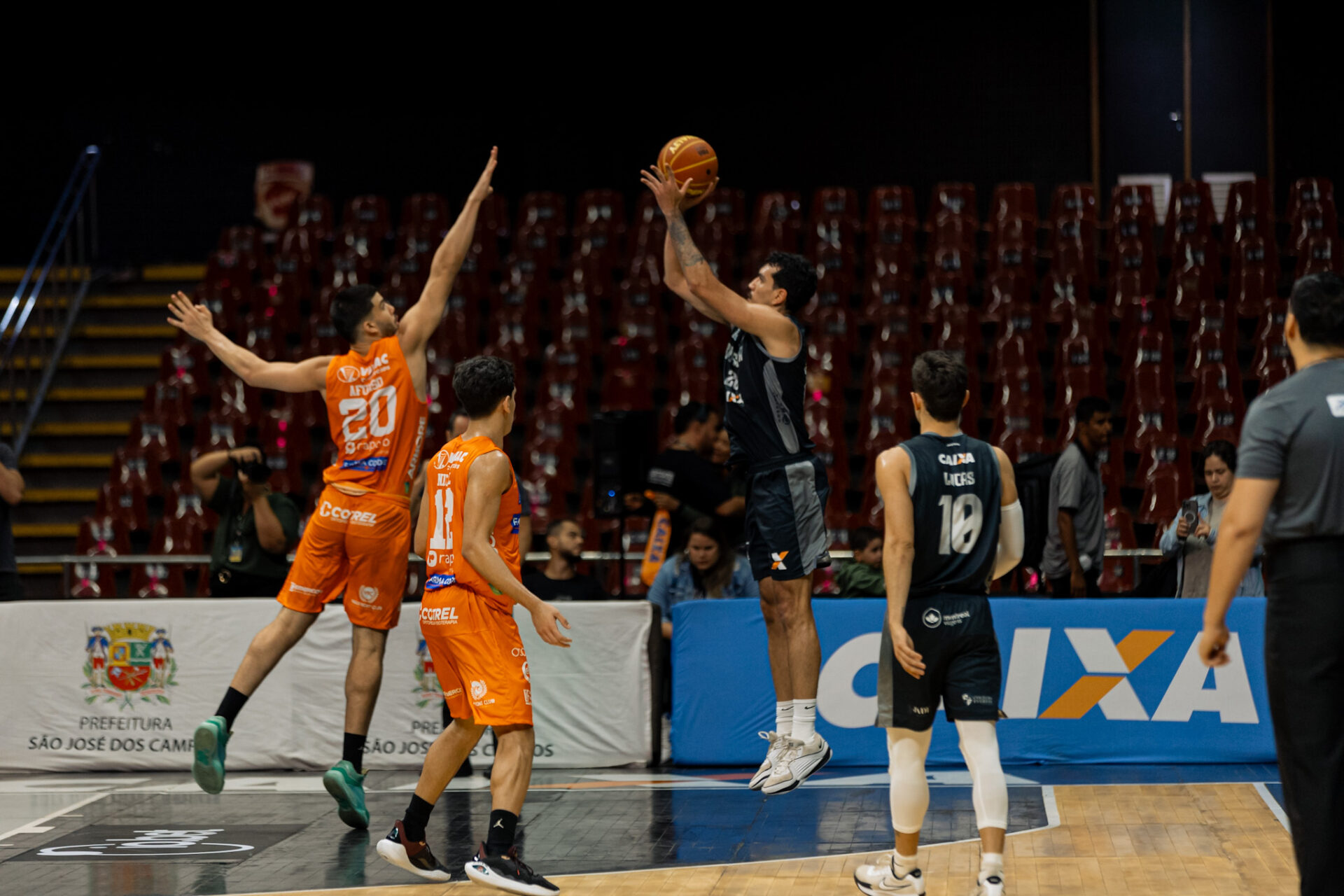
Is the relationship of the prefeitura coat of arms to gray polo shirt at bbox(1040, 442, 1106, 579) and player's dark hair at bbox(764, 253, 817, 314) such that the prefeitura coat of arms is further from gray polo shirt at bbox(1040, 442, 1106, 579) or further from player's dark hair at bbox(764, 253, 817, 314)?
gray polo shirt at bbox(1040, 442, 1106, 579)

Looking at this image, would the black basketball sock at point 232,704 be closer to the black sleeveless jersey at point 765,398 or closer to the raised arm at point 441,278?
the raised arm at point 441,278

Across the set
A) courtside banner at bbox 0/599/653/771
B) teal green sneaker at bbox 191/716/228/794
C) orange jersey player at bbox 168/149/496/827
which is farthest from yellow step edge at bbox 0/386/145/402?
teal green sneaker at bbox 191/716/228/794

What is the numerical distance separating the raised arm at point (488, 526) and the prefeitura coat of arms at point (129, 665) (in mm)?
4137

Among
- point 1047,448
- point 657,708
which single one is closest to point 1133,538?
point 1047,448

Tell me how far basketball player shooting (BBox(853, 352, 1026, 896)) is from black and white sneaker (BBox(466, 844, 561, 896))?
1.23 metres

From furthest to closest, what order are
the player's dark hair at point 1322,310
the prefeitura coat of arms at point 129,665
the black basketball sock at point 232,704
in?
1. the prefeitura coat of arms at point 129,665
2. the black basketball sock at point 232,704
3. the player's dark hair at point 1322,310

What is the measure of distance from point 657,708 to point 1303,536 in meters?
5.07

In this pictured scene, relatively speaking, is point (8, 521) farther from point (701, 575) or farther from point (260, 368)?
point (701, 575)

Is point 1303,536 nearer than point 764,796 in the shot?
Yes

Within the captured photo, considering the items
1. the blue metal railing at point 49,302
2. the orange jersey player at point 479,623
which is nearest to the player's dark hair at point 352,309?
the orange jersey player at point 479,623

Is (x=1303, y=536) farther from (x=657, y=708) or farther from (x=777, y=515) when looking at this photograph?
(x=657, y=708)

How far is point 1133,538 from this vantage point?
38.2 feet

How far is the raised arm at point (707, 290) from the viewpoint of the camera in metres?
6.07

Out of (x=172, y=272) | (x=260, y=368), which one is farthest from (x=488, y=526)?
(x=172, y=272)
